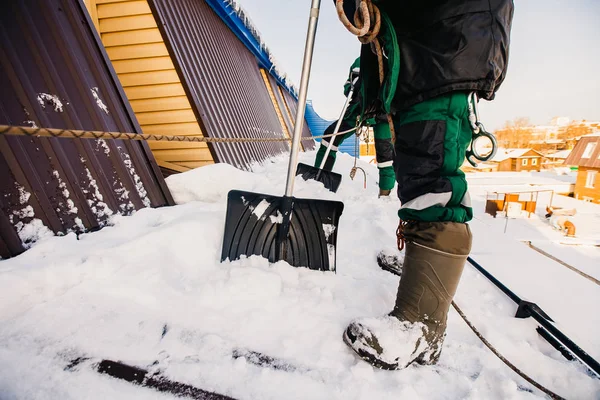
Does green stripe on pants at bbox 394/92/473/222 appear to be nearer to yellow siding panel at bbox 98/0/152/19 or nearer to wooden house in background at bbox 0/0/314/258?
wooden house in background at bbox 0/0/314/258

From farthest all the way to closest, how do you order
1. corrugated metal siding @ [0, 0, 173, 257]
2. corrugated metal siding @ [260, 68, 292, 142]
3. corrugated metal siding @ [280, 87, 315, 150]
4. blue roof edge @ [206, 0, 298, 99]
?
corrugated metal siding @ [280, 87, 315, 150] < corrugated metal siding @ [260, 68, 292, 142] < blue roof edge @ [206, 0, 298, 99] < corrugated metal siding @ [0, 0, 173, 257]

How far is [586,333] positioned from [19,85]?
2609 millimetres

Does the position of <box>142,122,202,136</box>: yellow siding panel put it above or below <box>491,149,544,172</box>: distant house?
above

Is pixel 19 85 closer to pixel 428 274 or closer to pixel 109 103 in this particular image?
pixel 109 103

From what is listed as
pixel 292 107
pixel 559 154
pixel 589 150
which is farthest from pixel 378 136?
pixel 559 154

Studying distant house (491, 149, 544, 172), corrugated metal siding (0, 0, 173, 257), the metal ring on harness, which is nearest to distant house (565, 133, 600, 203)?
distant house (491, 149, 544, 172)

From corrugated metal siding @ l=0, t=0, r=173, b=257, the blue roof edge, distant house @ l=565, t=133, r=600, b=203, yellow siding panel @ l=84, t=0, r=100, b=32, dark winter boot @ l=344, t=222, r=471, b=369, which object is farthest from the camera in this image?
distant house @ l=565, t=133, r=600, b=203

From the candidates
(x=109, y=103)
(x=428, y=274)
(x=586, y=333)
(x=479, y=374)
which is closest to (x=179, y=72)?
(x=109, y=103)

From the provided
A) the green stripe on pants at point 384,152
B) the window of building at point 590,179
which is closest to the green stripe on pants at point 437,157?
the green stripe on pants at point 384,152

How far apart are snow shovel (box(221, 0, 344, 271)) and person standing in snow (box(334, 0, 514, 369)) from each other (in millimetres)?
377

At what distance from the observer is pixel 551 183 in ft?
95.3

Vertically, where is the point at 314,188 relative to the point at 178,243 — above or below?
below

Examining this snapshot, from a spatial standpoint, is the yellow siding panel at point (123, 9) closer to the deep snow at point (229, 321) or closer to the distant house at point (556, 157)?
the deep snow at point (229, 321)

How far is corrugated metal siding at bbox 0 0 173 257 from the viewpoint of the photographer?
1.13m
